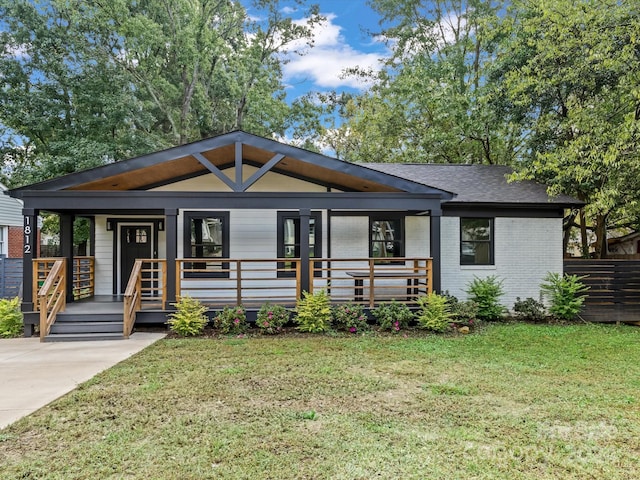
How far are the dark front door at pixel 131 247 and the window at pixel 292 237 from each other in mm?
3492

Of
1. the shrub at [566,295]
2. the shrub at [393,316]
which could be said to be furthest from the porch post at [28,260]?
the shrub at [566,295]

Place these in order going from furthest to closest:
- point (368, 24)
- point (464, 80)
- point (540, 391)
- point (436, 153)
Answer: point (368, 24) → point (464, 80) → point (436, 153) → point (540, 391)

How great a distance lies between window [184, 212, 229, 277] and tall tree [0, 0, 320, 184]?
7446 mm

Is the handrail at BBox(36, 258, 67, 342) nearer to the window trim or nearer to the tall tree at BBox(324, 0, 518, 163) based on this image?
the window trim

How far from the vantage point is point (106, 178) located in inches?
302

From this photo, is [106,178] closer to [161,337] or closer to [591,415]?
[161,337]

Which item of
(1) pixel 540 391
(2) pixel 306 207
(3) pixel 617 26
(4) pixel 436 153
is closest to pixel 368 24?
(4) pixel 436 153

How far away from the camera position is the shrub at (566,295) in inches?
357

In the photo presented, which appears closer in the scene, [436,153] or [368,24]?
[436,153]

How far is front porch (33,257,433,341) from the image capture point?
7.55 meters

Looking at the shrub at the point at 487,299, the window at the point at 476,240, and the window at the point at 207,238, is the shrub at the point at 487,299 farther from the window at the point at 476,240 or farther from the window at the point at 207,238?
the window at the point at 207,238

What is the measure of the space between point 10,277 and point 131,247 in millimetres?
4853

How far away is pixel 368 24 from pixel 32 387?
21081 mm

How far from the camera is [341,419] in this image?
3723 mm
